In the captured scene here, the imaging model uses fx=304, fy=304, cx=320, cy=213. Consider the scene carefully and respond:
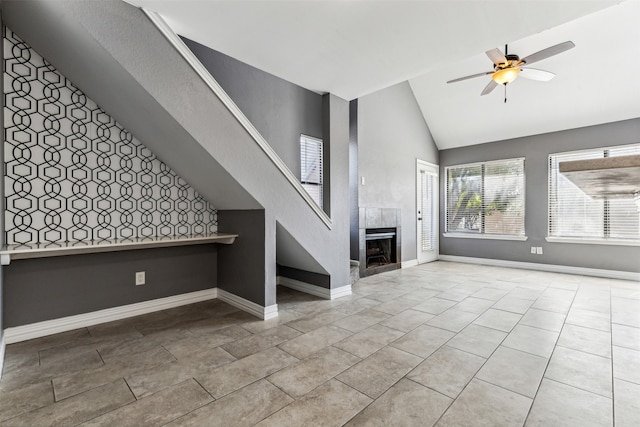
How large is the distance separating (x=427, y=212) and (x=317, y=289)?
11.8 ft

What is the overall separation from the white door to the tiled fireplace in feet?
2.88

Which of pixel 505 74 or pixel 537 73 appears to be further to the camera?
pixel 537 73

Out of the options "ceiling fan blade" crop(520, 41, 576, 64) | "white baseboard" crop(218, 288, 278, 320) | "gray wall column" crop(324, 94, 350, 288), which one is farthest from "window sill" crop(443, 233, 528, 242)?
"white baseboard" crop(218, 288, 278, 320)

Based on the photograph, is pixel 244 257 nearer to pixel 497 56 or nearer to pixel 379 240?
pixel 379 240

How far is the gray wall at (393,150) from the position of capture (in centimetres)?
491

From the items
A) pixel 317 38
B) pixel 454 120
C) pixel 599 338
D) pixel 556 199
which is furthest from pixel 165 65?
pixel 556 199

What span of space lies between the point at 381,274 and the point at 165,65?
4.03 metres

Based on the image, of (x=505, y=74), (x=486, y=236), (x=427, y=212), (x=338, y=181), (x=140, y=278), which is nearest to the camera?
(x=140, y=278)


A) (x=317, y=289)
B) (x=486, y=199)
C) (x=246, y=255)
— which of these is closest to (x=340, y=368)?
(x=246, y=255)

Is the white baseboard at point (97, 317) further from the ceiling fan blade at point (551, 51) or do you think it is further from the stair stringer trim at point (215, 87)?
the ceiling fan blade at point (551, 51)

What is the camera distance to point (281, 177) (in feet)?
9.64

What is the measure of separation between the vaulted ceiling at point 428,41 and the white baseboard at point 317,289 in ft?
7.69

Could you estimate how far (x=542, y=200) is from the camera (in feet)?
17.5

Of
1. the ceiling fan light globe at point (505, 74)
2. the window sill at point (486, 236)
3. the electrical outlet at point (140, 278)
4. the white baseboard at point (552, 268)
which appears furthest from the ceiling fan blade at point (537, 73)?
the electrical outlet at point (140, 278)
